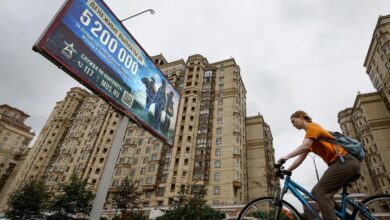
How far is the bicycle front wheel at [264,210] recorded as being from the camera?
13.5ft

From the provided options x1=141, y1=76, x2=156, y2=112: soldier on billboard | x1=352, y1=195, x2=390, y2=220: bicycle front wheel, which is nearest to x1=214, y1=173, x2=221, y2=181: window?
x1=141, y1=76, x2=156, y2=112: soldier on billboard

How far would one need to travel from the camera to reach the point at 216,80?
62844 millimetres

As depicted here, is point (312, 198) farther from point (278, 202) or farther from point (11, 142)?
point (11, 142)

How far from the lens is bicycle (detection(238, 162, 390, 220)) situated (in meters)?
3.76

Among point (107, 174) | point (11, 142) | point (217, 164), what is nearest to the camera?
point (107, 174)

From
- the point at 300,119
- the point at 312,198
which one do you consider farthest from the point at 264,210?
the point at 300,119

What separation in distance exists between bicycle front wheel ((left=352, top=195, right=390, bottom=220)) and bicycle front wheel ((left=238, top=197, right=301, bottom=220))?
1.00 m

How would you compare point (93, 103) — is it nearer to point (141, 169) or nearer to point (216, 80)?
point (141, 169)

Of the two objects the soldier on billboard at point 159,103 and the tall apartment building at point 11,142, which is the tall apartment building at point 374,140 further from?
the tall apartment building at point 11,142

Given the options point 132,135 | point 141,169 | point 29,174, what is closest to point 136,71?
point 141,169

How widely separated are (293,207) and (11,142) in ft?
353

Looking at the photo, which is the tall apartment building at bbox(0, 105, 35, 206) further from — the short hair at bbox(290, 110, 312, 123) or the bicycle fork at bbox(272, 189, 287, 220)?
the short hair at bbox(290, 110, 312, 123)

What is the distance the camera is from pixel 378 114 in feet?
172

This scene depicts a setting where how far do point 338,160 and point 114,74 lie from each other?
11760mm
